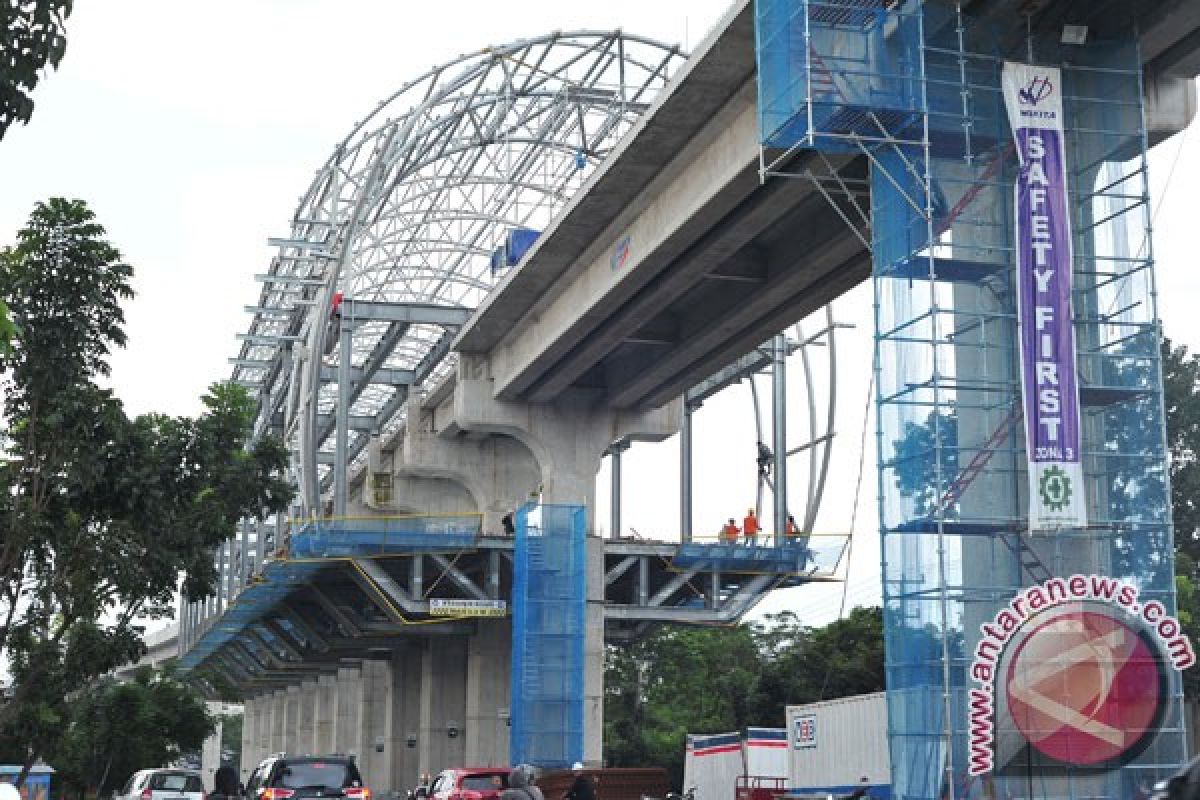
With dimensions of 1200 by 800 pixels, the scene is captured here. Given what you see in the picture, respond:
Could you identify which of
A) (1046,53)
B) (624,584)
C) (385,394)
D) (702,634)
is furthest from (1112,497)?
(702,634)

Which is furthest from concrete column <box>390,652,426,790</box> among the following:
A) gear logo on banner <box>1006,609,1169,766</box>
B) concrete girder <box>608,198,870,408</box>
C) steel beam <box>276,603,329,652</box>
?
gear logo on banner <box>1006,609,1169,766</box>

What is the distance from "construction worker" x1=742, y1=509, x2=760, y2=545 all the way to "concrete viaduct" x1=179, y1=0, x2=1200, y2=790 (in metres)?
0.72

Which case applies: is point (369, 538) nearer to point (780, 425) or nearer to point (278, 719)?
point (780, 425)

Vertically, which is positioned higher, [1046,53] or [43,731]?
[1046,53]

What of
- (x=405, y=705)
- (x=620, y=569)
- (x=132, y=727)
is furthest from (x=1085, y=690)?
(x=405, y=705)

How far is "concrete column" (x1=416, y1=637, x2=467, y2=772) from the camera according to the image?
201 ft

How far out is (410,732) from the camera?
2746 inches

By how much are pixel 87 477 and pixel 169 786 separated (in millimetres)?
16679

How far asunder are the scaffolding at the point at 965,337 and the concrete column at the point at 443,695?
37.3 metres

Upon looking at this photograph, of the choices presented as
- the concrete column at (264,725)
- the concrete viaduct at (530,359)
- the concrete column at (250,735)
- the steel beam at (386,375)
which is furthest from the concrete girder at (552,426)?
the concrete column at (250,735)

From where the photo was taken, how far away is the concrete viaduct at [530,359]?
32594mm

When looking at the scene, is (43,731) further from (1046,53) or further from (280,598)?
(280,598)

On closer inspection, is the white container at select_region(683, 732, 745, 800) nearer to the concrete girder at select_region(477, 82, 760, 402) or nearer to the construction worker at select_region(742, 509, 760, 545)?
the construction worker at select_region(742, 509, 760, 545)

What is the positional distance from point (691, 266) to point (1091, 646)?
1419 cm
